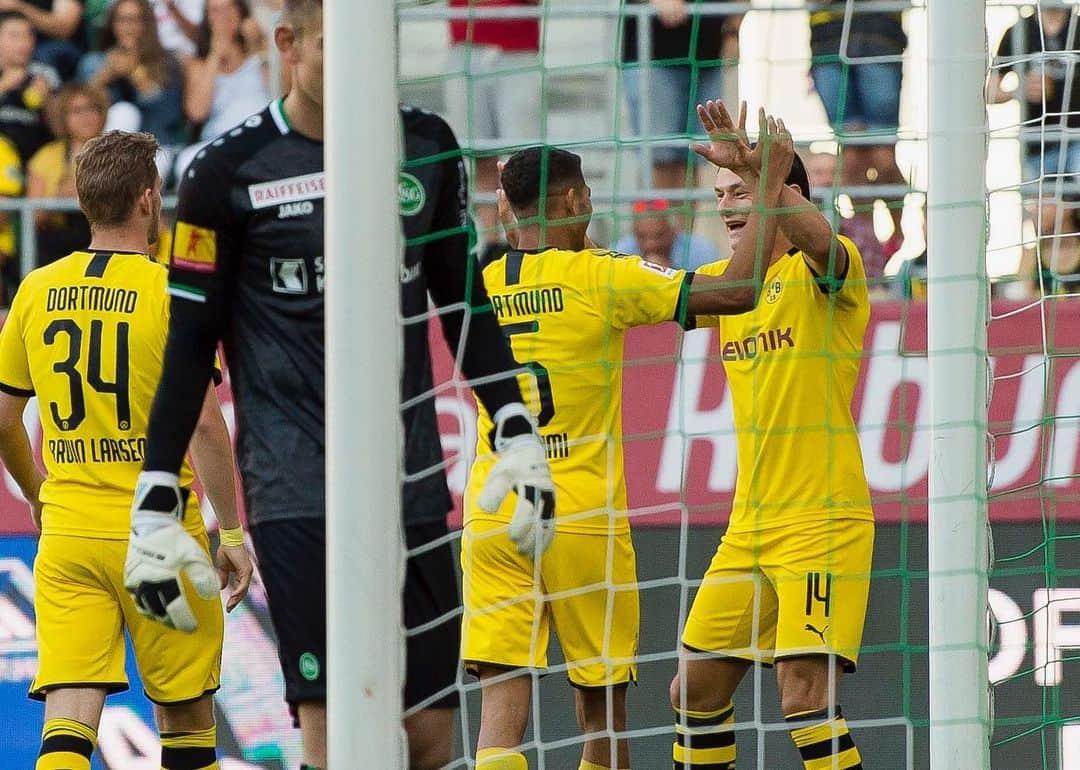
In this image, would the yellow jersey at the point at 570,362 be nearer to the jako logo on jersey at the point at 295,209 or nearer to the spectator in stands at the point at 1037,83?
the jako logo on jersey at the point at 295,209

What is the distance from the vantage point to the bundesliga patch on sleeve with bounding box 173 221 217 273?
10.8ft

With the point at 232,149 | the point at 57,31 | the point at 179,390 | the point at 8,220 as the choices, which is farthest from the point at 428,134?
the point at 57,31

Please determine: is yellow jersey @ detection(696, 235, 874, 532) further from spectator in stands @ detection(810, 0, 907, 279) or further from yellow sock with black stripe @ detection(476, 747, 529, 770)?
spectator in stands @ detection(810, 0, 907, 279)

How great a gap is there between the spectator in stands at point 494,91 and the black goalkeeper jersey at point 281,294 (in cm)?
306

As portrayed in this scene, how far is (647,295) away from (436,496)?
131 centimetres

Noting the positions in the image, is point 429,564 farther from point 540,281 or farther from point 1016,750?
point 1016,750

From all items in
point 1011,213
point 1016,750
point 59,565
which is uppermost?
point 1011,213

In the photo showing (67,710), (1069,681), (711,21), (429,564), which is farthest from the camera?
(711,21)

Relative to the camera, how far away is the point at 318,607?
3354mm

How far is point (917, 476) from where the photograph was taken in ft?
19.6

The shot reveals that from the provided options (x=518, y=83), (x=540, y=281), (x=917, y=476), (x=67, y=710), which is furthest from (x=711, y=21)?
(x=67, y=710)

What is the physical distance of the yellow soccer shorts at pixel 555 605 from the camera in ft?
15.6

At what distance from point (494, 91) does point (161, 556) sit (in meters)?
4.84

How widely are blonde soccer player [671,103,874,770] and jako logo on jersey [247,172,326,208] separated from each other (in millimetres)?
1473
